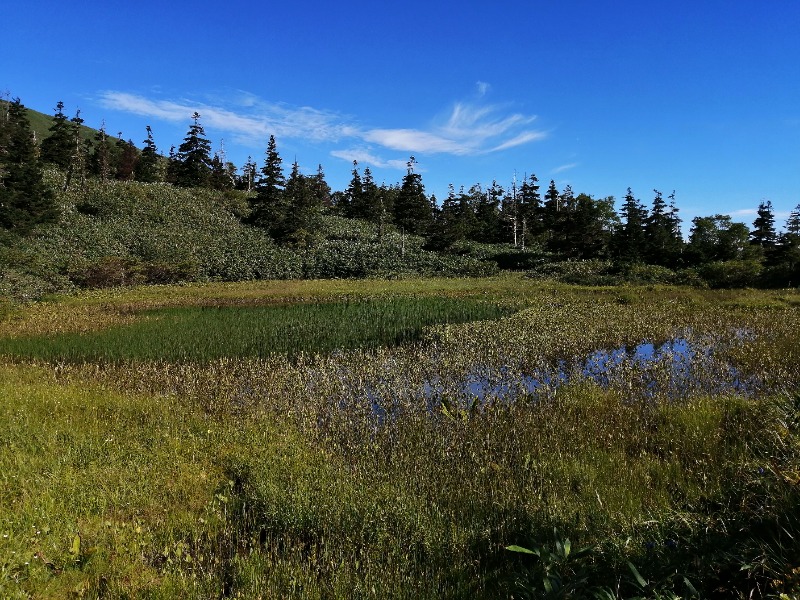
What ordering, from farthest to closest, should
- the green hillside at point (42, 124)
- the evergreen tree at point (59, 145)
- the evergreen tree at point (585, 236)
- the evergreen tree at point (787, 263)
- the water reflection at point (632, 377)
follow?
the green hillside at point (42, 124) → the evergreen tree at point (59, 145) → the evergreen tree at point (585, 236) → the evergreen tree at point (787, 263) → the water reflection at point (632, 377)

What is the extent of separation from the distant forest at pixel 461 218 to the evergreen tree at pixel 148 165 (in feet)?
0.62

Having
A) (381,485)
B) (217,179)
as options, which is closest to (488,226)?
(217,179)

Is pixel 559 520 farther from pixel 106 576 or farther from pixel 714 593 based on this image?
pixel 106 576

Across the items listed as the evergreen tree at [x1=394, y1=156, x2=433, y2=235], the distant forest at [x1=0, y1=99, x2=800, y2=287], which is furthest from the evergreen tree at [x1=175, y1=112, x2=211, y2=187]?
the evergreen tree at [x1=394, y1=156, x2=433, y2=235]

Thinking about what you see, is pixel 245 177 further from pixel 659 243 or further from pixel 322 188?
pixel 659 243

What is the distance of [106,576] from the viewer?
4.10 m

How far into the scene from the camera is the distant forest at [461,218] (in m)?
42.1

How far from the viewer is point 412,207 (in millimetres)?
65625

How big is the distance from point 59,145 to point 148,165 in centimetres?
1368

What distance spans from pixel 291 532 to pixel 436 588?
1.84m

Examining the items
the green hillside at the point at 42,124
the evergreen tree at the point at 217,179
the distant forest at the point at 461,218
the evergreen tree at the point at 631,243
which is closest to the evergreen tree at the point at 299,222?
the distant forest at the point at 461,218

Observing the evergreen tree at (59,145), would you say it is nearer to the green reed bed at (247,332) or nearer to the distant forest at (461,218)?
the distant forest at (461,218)

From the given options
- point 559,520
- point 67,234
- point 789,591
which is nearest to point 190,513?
point 559,520

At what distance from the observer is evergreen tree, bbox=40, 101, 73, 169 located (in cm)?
6385
